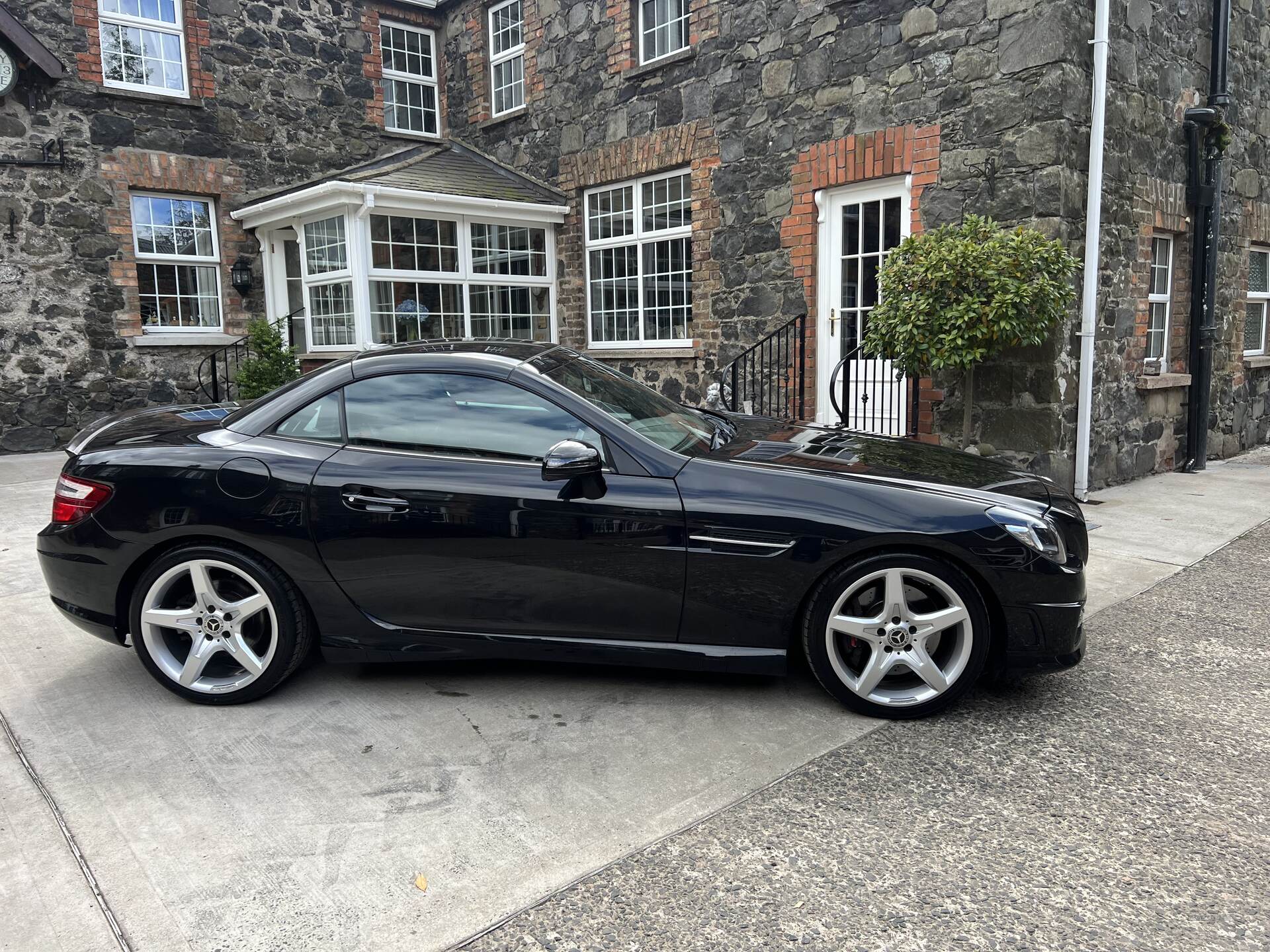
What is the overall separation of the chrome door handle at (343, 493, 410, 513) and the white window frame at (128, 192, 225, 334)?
992 centimetres

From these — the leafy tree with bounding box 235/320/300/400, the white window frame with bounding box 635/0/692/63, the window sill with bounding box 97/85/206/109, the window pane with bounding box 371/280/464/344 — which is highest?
the white window frame with bounding box 635/0/692/63

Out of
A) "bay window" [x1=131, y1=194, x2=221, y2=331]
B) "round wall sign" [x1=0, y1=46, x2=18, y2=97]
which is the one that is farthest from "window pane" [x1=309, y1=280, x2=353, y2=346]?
"round wall sign" [x1=0, y1=46, x2=18, y2=97]

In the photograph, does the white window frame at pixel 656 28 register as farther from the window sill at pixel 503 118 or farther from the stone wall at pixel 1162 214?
the stone wall at pixel 1162 214

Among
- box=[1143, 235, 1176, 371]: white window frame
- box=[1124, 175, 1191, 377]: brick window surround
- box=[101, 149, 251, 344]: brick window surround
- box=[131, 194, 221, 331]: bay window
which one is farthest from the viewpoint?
box=[131, 194, 221, 331]: bay window

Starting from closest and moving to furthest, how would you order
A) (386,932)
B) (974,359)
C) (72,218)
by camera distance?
(386,932) → (974,359) → (72,218)

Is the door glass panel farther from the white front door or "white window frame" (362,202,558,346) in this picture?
"white window frame" (362,202,558,346)

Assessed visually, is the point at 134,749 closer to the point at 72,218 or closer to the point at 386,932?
the point at 386,932

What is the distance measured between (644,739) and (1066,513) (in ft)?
6.11

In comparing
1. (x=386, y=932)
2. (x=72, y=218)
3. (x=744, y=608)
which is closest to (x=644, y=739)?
(x=744, y=608)

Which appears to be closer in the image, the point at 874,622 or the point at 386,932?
the point at 386,932

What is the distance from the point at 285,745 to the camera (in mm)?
3320

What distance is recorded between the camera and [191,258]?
39.8 ft

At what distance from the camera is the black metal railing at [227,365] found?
12164 millimetres

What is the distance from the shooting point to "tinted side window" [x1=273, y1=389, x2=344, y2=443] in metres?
3.72
